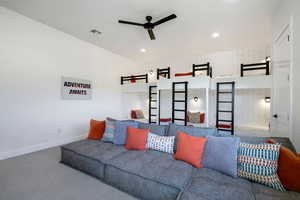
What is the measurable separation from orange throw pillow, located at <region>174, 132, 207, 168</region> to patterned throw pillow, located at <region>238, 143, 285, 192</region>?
17.4 inches

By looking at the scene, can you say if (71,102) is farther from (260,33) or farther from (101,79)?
(260,33)

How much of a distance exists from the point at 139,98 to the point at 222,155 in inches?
209

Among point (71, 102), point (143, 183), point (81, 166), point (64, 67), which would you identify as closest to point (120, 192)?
point (143, 183)

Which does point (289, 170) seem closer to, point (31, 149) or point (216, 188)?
point (216, 188)

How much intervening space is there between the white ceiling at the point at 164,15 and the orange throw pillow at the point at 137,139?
2.53 metres

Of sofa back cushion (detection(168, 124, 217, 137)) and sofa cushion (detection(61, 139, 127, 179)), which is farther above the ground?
sofa back cushion (detection(168, 124, 217, 137))

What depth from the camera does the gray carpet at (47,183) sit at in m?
1.70

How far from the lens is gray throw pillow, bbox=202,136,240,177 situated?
1542 mm

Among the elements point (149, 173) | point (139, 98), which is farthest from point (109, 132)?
point (139, 98)

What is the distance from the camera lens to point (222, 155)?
1609 millimetres

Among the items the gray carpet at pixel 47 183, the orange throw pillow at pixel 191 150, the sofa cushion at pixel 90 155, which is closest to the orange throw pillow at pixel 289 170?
the orange throw pillow at pixel 191 150

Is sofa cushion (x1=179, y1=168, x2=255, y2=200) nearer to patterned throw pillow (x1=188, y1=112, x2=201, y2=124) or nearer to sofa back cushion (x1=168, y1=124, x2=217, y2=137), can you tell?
sofa back cushion (x1=168, y1=124, x2=217, y2=137)

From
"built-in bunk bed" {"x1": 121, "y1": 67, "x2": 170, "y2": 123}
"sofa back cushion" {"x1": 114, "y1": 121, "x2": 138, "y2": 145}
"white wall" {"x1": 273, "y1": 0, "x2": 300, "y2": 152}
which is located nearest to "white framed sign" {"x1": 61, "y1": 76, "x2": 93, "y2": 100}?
"built-in bunk bed" {"x1": 121, "y1": 67, "x2": 170, "y2": 123}

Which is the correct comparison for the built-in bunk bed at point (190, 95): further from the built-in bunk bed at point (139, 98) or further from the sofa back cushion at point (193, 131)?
the sofa back cushion at point (193, 131)
